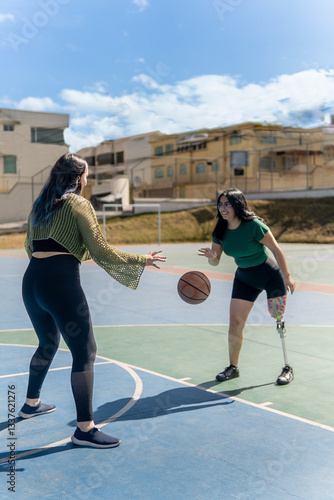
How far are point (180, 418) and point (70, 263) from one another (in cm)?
166

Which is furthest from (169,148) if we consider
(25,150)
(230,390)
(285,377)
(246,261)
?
(230,390)

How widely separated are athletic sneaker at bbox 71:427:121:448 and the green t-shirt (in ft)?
7.67

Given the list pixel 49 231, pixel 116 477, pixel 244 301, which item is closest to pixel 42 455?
pixel 116 477

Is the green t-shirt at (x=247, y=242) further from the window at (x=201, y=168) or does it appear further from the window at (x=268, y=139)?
the window at (x=268, y=139)

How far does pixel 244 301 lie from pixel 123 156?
2271 inches

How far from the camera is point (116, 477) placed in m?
3.53

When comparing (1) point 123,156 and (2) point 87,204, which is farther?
(1) point 123,156

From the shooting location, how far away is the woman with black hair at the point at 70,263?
3.90 meters

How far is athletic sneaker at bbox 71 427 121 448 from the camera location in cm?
398

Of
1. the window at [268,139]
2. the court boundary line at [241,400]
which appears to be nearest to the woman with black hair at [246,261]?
the court boundary line at [241,400]

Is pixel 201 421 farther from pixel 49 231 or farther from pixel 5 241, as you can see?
pixel 5 241

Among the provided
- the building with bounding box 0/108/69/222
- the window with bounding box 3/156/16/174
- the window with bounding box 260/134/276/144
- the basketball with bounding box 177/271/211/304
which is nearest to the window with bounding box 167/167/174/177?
the window with bounding box 260/134/276/144

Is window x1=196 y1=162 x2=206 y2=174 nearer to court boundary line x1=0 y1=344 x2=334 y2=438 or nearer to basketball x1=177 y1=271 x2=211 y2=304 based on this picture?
court boundary line x1=0 y1=344 x2=334 y2=438

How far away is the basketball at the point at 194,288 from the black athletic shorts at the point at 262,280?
366 millimetres
